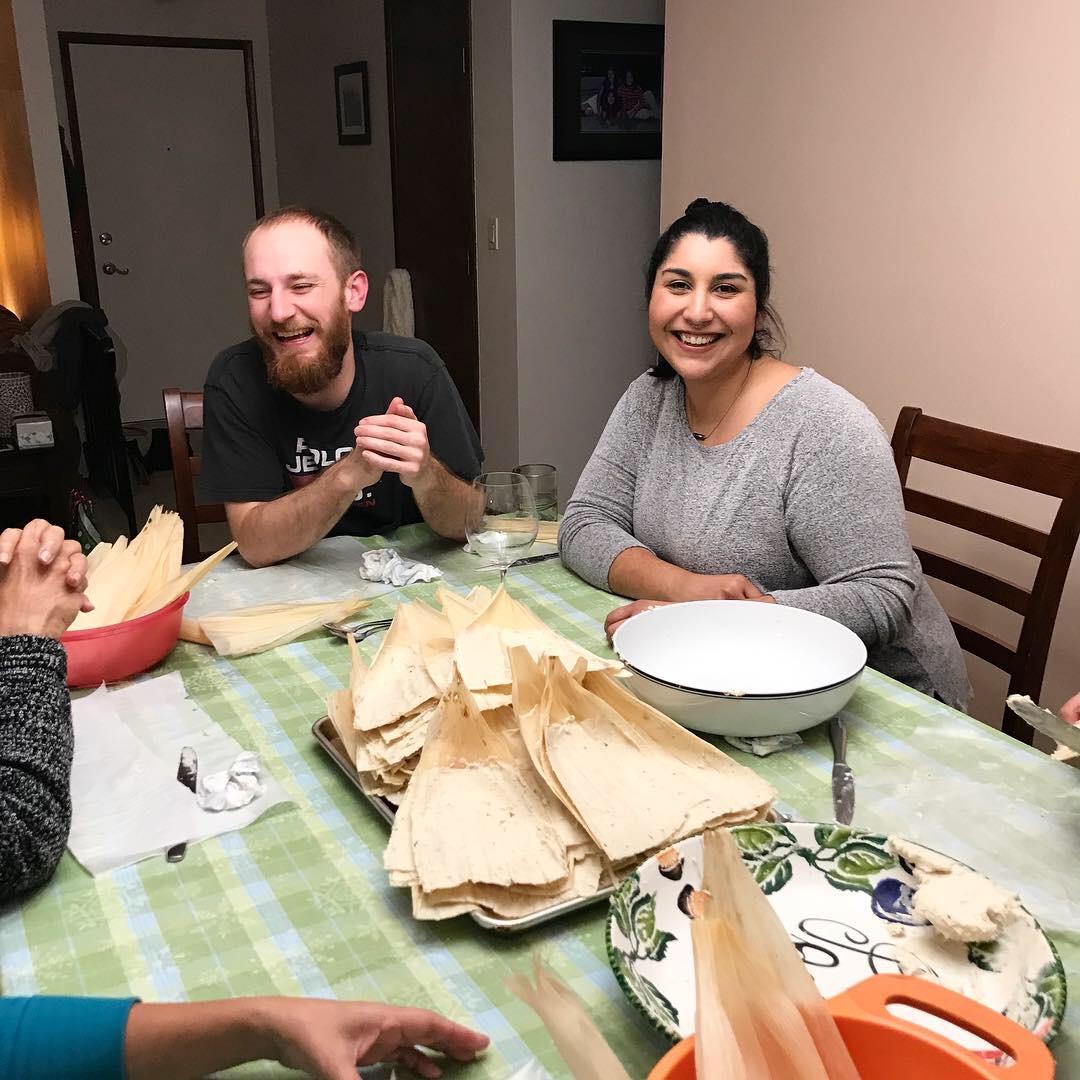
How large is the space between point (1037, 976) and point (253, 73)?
21.1ft

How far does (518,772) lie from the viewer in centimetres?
100

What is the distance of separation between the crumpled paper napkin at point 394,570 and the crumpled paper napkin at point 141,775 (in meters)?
0.43

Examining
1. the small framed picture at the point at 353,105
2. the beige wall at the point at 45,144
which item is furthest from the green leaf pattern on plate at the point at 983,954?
the small framed picture at the point at 353,105

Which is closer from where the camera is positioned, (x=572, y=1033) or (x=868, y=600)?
(x=572, y=1033)

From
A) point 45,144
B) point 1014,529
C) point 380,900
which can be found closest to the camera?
point 380,900

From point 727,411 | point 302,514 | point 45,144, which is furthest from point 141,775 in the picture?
point 45,144

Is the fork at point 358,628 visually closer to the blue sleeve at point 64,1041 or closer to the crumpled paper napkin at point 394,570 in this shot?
the crumpled paper napkin at point 394,570

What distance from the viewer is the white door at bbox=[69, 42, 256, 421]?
5.77 m

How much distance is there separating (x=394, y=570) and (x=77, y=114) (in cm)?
521

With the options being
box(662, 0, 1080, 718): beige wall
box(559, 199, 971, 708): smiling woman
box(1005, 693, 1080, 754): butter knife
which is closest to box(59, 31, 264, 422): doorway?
box(662, 0, 1080, 718): beige wall

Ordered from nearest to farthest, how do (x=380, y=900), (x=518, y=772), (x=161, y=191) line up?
(x=380, y=900) → (x=518, y=772) → (x=161, y=191)

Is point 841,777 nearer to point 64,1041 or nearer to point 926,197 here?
point 64,1041

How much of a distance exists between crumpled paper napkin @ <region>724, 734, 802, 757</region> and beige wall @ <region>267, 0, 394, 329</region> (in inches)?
152

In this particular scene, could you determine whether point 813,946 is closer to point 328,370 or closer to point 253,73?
point 328,370
